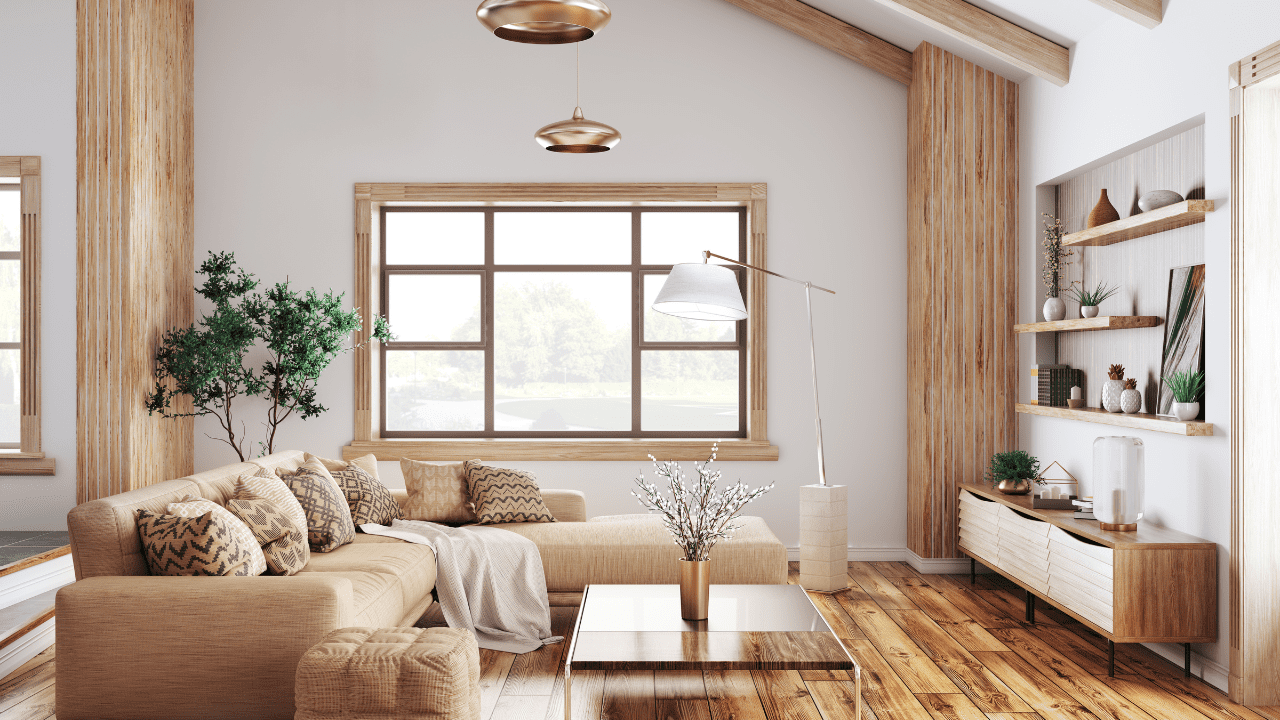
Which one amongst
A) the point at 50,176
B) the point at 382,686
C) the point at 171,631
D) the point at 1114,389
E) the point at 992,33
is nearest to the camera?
the point at 382,686

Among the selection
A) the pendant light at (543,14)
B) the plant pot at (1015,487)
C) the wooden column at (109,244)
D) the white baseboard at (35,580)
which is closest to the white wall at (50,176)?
the wooden column at (109,244)

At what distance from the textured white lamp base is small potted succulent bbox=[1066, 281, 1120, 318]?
1623 millimetres

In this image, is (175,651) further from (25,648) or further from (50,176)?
(50,176)

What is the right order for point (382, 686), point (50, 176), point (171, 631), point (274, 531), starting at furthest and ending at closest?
point (50, 176) < point (274, 531) < point (171, 631) < point (382, 686)

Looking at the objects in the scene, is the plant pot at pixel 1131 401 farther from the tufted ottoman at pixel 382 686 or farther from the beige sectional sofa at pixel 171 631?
the beige sectional sofa at pixel 171 631

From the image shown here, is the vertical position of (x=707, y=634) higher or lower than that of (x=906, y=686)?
higher

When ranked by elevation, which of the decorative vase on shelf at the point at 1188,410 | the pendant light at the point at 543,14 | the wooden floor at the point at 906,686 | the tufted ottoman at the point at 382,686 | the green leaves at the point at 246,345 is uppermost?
the pendant light at the point at 543,14

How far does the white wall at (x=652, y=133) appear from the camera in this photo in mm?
5793

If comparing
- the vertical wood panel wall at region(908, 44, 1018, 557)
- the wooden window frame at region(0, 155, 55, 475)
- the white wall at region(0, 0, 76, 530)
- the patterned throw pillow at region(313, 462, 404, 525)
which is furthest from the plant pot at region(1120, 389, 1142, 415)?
the wooden window frame at region(0, 155, 55, 475)

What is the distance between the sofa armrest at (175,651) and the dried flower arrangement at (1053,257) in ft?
14.0

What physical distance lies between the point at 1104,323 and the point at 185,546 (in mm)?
4121

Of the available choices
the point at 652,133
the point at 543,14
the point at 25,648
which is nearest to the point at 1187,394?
the point at 543,14

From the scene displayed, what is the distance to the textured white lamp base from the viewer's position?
16.2 ft

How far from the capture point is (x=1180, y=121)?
374 centimetres
